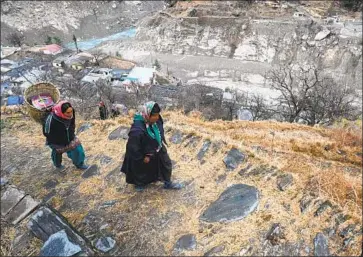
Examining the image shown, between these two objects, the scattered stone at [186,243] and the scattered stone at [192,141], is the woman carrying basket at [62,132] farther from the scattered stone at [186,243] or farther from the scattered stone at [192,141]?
the scattered stone at [186,243]

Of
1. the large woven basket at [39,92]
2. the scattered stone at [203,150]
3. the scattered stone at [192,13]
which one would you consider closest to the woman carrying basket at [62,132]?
the large woven basket at [39,92]

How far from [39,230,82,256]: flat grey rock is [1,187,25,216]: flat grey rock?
0.91m

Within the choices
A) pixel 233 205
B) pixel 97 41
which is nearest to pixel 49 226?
pixel 233 205

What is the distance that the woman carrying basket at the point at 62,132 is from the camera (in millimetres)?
4961

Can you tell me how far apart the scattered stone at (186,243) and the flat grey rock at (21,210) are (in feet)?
6.43

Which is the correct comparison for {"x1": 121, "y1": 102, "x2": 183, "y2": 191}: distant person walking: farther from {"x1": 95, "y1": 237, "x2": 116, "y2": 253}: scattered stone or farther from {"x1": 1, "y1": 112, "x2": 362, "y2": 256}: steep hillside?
{"x1": 95, "y1": 237, "x2": 116, "y2": 253}: scattered stone

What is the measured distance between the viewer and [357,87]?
29.1 meters

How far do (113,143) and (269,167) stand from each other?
3151mm

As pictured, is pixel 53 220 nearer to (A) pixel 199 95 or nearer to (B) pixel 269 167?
(B) pixel 269 167

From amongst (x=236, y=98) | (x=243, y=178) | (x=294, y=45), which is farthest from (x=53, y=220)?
(x=294, y=45)

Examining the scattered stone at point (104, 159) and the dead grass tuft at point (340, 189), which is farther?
the scattered stone at point (104, 159)

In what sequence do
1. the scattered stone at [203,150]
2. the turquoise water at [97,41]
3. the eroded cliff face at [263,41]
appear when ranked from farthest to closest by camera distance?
the turquoise water at [97,41] → the eroded cliff face at [263,41] → the scattered stone at [203,150]

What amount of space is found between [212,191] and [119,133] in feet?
9.36

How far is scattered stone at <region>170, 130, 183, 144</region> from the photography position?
6.25m
